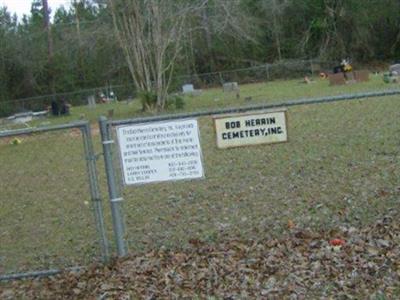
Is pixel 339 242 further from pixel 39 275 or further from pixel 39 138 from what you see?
pixel 39 138

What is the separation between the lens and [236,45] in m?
52.6

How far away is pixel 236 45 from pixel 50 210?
46.1 meters

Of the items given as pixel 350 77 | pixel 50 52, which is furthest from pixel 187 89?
pixel 50 52

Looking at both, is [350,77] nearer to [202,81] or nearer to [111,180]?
Result: [202,81]

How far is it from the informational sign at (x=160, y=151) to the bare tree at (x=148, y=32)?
20.5 meters

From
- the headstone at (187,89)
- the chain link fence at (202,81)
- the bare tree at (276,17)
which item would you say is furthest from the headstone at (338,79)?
the bare tree at (276,17)

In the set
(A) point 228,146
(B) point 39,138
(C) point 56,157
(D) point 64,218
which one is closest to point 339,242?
(A) point 228,146

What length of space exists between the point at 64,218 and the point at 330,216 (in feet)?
11.8

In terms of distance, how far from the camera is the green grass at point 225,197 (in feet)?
19.7

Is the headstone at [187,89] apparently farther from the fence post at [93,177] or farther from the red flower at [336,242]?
the red flower at [336,242]

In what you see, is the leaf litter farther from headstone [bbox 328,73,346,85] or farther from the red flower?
headstone [bbox 328,73,346,85]

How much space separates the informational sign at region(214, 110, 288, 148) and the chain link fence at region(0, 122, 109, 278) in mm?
1278

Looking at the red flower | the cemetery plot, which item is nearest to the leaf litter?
the red flower

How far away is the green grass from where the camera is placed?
6.02 meters
